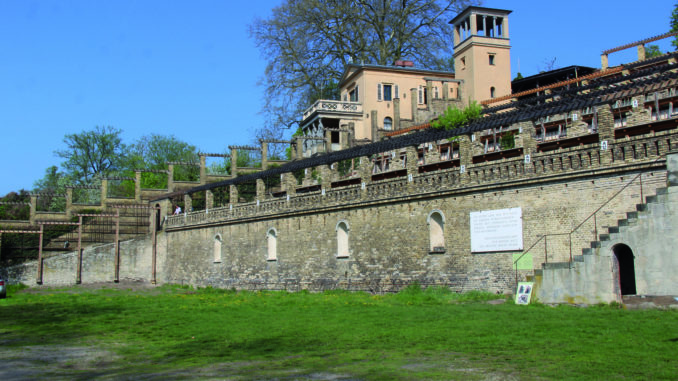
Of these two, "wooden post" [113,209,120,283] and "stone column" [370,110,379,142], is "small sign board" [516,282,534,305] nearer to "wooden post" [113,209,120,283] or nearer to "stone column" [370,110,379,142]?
"wooden post" [113,209,120,283]

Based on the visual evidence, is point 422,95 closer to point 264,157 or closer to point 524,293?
point 264,157

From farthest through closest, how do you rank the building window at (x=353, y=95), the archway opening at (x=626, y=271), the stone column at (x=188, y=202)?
the building window at (x=353, y=95), the stone column at (x=188, y=202), the archway opening at (x=626, y=271)

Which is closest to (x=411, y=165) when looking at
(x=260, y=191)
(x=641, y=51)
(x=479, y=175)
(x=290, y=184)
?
(x=479, y=175)

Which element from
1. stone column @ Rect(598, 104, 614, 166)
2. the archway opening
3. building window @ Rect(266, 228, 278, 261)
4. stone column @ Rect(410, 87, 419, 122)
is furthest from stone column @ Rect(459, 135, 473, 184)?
stone column @ Rect(410, 87, 419, 122)

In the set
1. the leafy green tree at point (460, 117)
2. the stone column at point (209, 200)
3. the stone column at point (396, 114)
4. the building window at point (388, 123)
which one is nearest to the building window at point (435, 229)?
the leafy green tree at point (460, 117)

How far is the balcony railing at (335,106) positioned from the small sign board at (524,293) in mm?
37998

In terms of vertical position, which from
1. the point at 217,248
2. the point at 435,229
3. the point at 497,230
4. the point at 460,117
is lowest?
the point at 217,248

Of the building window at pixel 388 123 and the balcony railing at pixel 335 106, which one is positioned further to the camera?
the building window at pixel 388 123

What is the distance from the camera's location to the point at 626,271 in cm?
1992

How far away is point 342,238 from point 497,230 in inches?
388

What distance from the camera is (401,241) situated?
2811 cm

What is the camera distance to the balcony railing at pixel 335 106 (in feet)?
186

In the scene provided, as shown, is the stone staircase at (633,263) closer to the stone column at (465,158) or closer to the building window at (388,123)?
the stone column at (465,158)

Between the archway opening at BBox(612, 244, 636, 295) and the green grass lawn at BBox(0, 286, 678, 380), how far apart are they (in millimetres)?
2233
